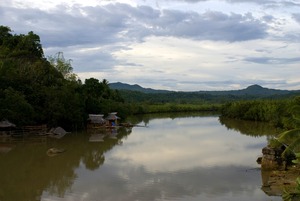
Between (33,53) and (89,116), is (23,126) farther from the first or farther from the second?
(33,53)

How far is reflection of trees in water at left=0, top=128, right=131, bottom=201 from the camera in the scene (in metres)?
17.2

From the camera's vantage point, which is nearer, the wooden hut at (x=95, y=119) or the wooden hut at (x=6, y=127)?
the wooden hut at (x=6, y=127)

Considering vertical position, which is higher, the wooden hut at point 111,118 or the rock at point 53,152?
the wooden hut at point 111,118

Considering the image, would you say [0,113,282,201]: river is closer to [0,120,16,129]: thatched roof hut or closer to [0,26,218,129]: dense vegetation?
[0,120,16,129]: thatched roof hut

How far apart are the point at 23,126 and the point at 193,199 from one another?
2595 centimetres

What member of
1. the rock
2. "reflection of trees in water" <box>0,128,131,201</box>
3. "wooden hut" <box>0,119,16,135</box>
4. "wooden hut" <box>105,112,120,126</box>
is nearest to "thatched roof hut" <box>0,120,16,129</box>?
"wooden hut" <box>0,119,16,135</box>

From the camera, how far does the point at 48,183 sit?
61.5 ft

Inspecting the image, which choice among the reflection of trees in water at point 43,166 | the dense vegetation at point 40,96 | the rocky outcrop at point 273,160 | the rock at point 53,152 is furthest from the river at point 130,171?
the dense vegetation at point 40,96

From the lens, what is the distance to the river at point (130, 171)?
655 inches

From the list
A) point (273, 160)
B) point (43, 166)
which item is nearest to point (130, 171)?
point (43, 166)

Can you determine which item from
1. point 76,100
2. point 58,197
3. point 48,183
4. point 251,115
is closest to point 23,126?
point 76,100

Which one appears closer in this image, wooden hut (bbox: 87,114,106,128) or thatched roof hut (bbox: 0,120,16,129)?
thatched roof hut (bbox: 0,120,16,129)

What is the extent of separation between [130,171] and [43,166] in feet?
18.8

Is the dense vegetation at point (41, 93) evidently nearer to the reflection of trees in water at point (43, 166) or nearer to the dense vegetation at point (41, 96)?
the dense vegetation at point (41, 96)
